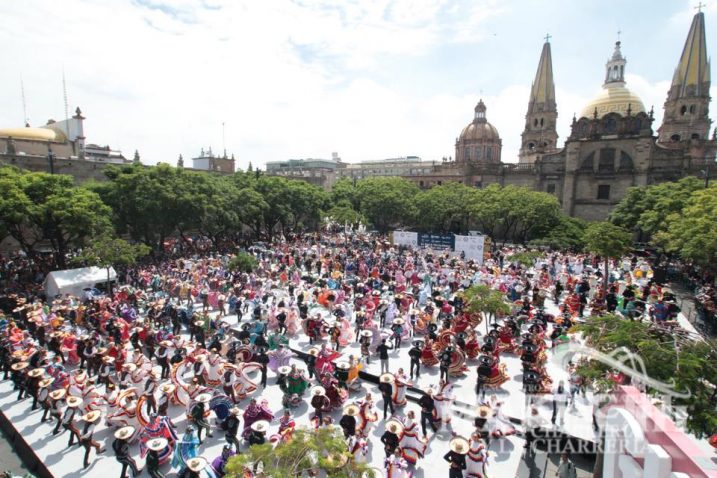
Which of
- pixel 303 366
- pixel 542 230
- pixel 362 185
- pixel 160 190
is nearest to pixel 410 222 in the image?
pixel 362 185

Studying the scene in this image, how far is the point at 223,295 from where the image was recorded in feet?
59.4

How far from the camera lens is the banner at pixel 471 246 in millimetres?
25980

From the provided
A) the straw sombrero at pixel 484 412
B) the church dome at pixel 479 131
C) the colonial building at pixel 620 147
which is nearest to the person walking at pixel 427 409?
the straw sombrero at pixel 484 412

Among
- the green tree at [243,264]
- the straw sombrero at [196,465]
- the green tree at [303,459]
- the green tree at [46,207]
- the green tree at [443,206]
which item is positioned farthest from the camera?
the green tree at [443,206]

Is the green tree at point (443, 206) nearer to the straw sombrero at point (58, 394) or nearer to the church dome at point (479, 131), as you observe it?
the church dome at point (479, 131)

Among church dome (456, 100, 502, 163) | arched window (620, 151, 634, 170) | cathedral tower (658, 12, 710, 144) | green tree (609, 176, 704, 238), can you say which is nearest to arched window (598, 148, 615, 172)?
arched window (620, 151, 634, 170)

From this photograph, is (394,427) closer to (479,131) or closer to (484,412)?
(484,412)

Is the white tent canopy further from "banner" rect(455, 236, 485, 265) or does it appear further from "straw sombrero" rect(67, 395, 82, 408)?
"banner" rect(455, 236, 485, 265)

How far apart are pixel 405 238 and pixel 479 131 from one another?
128 feet

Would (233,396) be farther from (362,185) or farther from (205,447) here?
(362,185)

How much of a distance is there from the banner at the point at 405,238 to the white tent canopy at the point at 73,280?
19617 mm

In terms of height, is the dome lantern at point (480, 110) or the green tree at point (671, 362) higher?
the dome lantern at point (480, 110)

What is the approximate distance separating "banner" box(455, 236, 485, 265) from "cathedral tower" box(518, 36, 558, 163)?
3587 cm

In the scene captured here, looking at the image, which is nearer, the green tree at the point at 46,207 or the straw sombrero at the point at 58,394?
the straw sombrero at the point at 58,394
